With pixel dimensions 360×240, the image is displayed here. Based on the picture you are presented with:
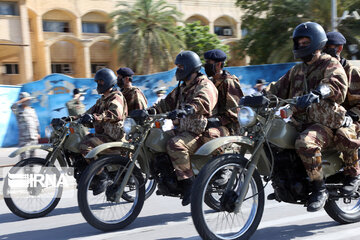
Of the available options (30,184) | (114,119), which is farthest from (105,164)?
(30,184)

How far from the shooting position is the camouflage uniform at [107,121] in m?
6.36

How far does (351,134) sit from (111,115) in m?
2.85

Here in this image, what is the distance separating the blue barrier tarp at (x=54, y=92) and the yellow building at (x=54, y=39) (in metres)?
12.8

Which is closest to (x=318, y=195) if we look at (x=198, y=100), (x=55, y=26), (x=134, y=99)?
(x=198, y=100)

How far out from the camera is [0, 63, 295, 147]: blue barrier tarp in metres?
14.5

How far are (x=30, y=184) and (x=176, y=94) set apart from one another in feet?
7.04

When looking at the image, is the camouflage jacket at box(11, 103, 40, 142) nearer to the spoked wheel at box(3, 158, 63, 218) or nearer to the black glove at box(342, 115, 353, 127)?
the spoked wheel at box(3, 158, 63, 218)

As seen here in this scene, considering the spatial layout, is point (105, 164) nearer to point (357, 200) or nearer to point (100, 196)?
point (100, 196)

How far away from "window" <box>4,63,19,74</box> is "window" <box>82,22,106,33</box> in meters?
5.53

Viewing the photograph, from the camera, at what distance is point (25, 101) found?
10414 mm

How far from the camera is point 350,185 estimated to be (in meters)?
4.95

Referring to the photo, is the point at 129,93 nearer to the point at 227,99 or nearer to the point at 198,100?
the point at 227,99

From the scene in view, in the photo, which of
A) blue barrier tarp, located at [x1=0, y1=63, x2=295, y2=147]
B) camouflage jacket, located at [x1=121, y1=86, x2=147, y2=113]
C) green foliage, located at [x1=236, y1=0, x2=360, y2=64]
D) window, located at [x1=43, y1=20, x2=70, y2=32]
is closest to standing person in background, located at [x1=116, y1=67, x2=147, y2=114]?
camouflage jacket, located at [x1=121, y1=86, x2=147, y2=113]

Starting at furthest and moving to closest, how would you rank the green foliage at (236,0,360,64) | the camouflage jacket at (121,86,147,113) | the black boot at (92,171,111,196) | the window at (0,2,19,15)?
the window at (0,2,19,15) → the green foliage at (236,0,360,64) → the camouflage jacket at (121,86,147,113) → the black boot at (92,171,111,196)
